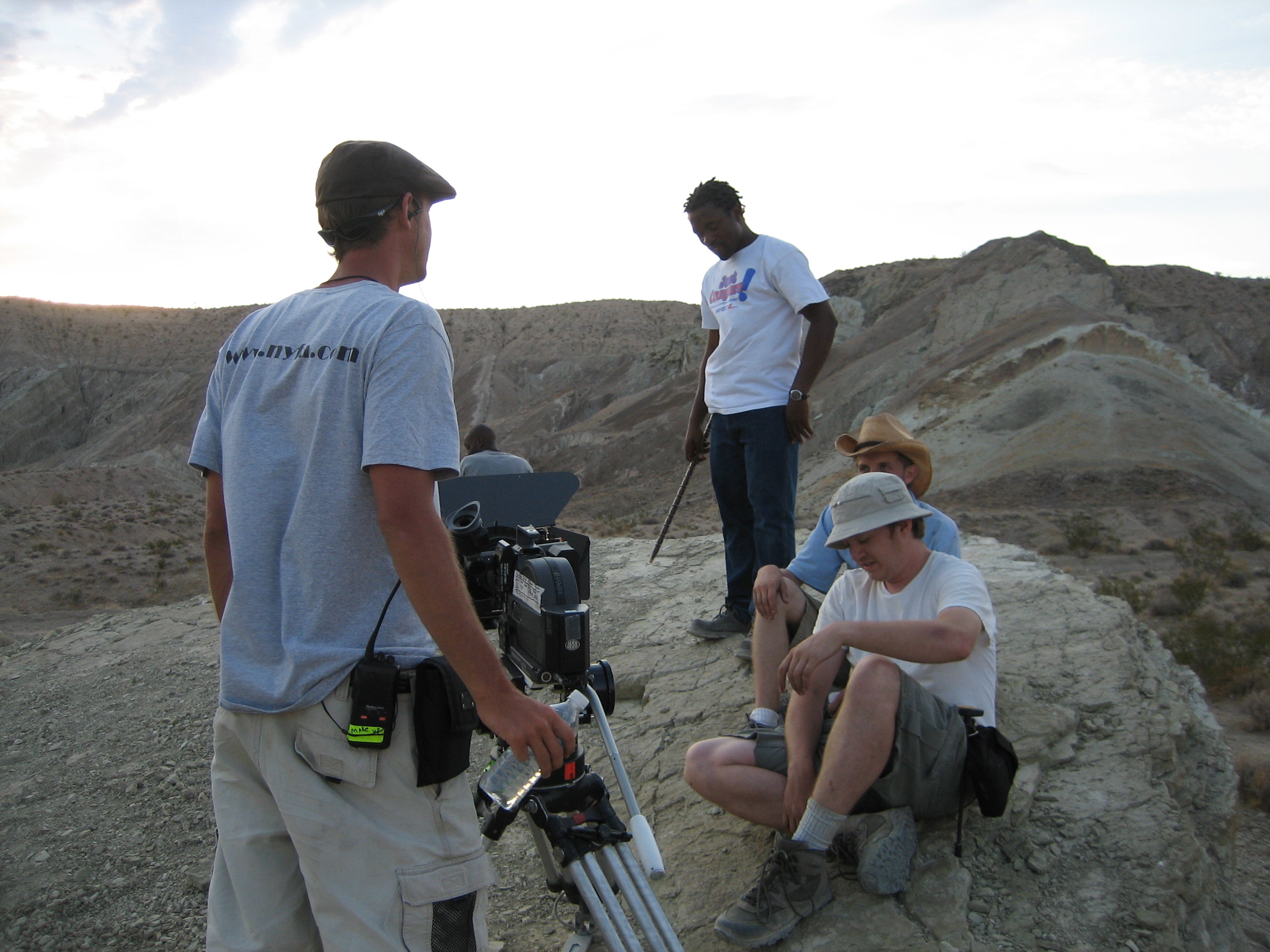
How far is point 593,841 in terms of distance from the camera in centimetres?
179

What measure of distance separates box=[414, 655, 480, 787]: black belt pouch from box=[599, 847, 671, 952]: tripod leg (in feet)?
1.45

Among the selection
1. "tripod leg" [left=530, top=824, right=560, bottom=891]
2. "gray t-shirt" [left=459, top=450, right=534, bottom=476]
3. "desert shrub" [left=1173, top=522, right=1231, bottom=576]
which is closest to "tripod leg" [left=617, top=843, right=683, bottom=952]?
"tripod leg" [left=530, top=824, right=560, bottom=891]

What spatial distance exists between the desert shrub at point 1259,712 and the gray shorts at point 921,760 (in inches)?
211

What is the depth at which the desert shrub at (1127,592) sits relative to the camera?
876 cm

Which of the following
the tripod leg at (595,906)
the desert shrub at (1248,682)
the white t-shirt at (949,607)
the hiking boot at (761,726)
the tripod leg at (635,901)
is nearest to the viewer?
the tripod leg at (595,906)

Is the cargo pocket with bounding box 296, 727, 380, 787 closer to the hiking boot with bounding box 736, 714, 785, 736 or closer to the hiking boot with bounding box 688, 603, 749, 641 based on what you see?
the hiking boot with bounding box 736, 714, 785, 736

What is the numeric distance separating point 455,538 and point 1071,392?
53.6 ft

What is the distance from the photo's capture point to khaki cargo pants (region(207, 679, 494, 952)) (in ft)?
4.96

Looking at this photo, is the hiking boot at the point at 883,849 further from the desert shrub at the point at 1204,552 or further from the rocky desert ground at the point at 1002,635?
the desert shrub at the point at 1204,552

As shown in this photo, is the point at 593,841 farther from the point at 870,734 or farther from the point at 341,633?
the point at 870,734

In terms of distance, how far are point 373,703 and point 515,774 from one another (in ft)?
1.39

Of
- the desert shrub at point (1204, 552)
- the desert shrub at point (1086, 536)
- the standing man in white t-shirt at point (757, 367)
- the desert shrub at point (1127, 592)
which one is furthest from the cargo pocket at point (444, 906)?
the desert shrub at point (1086, 536)

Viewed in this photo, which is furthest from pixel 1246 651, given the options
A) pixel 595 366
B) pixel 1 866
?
pixel 595 366

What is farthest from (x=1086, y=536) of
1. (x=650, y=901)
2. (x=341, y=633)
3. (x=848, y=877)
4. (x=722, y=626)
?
(x=341, y=633)
